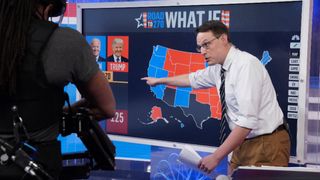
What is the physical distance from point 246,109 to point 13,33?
4.00 ft

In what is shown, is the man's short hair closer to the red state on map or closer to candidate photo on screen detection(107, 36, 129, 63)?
the red state on map

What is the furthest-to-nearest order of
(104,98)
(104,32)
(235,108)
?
(104,32), (235,108), (104,98)

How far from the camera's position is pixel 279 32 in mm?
2355

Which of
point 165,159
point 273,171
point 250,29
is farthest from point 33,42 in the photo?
point 165,159

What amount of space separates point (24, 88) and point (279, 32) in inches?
62.3

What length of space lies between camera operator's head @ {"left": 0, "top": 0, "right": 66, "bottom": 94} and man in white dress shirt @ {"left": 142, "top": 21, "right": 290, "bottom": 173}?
3.79 feet

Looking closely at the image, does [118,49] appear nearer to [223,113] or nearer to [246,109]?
[223,113]

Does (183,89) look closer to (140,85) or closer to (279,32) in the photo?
(140,85)

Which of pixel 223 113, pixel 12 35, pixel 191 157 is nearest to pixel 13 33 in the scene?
pixel 12 35

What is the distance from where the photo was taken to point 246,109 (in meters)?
2.06

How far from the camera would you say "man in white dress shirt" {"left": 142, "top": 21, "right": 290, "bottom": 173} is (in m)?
2.08

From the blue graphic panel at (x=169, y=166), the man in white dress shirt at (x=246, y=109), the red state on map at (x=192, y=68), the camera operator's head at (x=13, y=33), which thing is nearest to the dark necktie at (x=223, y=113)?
the man in white dress shirt at (x=246, y=109)

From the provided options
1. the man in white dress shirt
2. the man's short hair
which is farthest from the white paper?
the man's short hair

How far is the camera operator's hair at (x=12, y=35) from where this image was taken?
3.83ft
